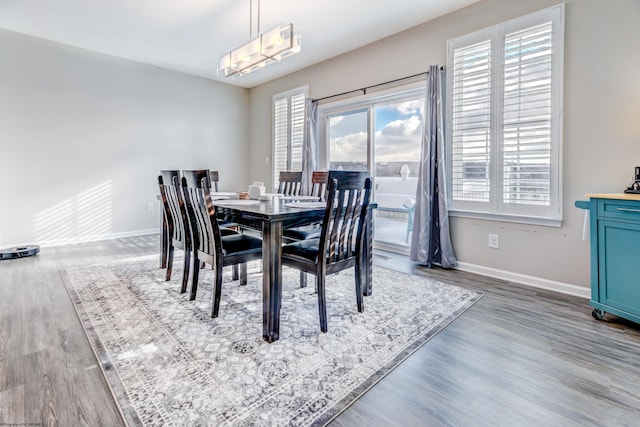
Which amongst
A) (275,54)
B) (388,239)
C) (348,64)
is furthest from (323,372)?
(348,64)

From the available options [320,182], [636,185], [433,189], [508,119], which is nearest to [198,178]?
[320,182]

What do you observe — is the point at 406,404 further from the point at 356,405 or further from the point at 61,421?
the point at 61,421

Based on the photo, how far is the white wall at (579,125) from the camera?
2.43 meters

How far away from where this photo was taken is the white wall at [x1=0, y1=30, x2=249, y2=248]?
13.5 ft

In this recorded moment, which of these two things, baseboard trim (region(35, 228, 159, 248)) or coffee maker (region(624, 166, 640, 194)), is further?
baseboard trim (region(35, 228, 159, 248))

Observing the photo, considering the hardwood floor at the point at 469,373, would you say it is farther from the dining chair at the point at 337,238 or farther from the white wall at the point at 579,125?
the dining chair at the point at 337,238

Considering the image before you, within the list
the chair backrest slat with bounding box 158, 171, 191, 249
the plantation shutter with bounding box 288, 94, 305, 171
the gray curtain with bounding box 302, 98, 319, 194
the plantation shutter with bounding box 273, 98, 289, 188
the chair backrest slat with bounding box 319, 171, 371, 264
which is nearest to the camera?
the chair backrest slat with bounding box 319, 171, 371, 264

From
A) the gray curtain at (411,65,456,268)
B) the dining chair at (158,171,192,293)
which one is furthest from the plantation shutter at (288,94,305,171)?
the dining chair at (158,171,192,293)

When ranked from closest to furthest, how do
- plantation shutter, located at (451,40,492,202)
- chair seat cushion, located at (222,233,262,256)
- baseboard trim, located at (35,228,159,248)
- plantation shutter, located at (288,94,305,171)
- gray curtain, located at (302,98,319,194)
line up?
chair seat cushion, located at (222,233,262,256)
plantation shutter, located at (451,40,492,202)
baseboard trim, located at (35,228,159,248)
gray curtain, located at (302,98,319,194)
plantation shutter, located at (288,94,305,171)

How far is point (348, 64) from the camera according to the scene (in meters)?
4.49

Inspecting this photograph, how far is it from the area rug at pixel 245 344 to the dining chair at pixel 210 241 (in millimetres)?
308

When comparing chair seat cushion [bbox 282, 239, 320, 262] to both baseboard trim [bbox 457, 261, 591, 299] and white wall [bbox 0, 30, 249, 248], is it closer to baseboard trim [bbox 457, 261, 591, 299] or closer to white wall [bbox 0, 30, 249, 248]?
baseboard trim [bbox 457, 261, 591, 299]

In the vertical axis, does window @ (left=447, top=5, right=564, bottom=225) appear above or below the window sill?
above

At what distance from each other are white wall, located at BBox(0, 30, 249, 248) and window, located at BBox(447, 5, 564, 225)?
4.26m
